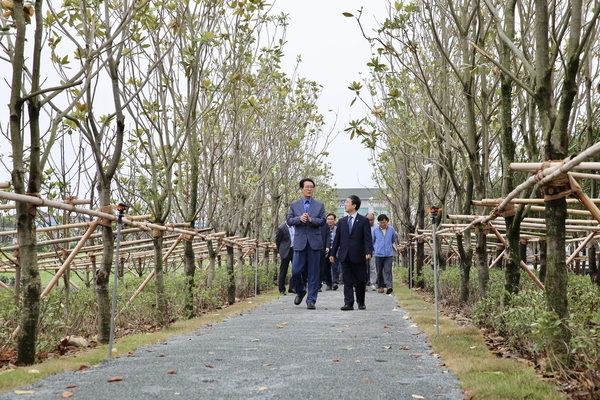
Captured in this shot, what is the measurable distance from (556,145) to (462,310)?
5.86 m

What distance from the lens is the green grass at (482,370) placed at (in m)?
4.15

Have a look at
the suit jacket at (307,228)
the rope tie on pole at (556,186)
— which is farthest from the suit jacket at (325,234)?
the rope tie on pole at (556,186)

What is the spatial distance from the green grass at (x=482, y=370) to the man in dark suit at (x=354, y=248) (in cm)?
368

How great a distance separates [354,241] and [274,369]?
6.34m

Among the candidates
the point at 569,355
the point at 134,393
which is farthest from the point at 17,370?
the point at 569,355

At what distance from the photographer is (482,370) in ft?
16.4

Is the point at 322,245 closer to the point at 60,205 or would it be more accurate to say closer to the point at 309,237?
the point at 309,237

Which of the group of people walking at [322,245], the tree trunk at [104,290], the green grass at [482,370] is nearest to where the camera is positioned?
the green grass at [482,370]

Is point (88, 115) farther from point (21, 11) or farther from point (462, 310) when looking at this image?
point (462, 310)

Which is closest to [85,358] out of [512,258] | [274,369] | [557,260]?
[274,369]

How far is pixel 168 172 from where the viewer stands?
31.8 feet

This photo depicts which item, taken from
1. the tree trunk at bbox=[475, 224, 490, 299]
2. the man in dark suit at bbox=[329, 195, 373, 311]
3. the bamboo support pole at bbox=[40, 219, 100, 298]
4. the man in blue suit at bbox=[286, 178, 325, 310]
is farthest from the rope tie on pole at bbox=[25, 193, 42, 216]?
the man in dark suit at bbox=[329, 195, 373, 311]

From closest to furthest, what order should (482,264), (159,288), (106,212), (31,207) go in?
(31,207) < (106,212) < (159,288) < (482,264)

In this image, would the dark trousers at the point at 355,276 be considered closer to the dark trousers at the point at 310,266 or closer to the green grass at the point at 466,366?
the dark trousers at the point at 310,266
